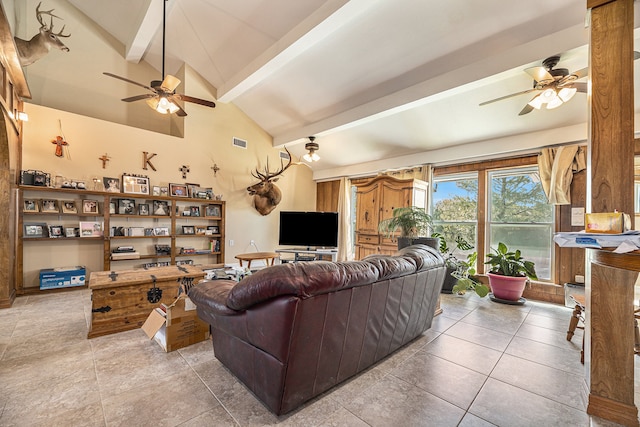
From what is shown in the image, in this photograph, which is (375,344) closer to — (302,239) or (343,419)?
(343,419)

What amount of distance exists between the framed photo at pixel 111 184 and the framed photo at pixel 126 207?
20cm

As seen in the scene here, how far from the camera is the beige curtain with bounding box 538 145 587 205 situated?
372cm

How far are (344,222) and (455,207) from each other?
2.49 meters

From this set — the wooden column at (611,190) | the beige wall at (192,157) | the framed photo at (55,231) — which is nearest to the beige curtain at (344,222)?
the beige wall at (192,157)

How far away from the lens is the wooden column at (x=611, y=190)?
1.51 metres

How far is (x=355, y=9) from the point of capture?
276 cm

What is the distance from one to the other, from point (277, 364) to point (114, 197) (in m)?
4.57

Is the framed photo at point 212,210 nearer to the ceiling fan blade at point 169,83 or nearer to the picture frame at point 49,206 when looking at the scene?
the picture frame at point 49,206

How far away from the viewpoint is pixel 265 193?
19.9 ft

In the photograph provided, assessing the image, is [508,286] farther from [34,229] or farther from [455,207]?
[34,229]

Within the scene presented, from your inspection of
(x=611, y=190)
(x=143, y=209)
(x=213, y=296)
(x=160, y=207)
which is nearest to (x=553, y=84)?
(x=611, y=190)

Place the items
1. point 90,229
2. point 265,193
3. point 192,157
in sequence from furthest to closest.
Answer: point 265,193 < point 192,157 < point 90,229

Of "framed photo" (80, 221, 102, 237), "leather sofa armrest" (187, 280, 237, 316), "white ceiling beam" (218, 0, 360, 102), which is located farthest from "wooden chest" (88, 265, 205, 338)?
"white ceiling beam" (218, 0, 360, 102)

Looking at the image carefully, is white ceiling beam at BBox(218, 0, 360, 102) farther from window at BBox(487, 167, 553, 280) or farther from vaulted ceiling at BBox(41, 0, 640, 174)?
window at BBox(487, 167, 553, 280)
